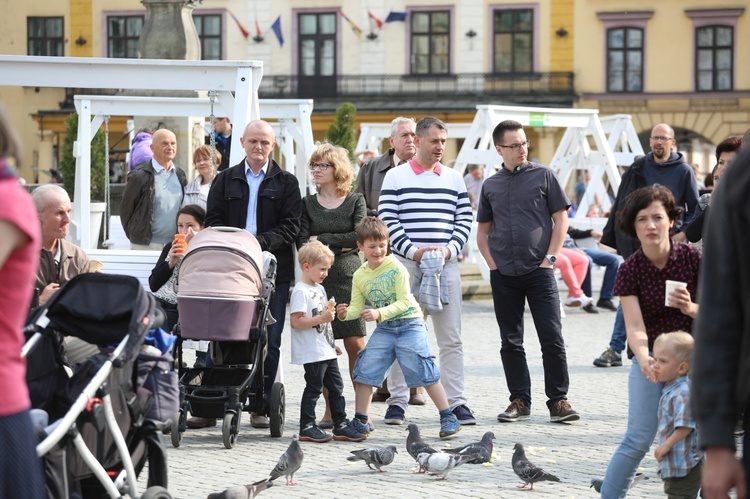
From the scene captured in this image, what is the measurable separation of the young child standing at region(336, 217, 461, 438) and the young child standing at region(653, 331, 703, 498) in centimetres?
294

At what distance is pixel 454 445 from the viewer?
28.3 ft

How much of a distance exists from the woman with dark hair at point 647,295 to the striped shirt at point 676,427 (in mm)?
164

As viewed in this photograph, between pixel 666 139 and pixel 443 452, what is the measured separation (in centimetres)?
457

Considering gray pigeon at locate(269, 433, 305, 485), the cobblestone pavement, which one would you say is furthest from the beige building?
gray pigeon at locate(269, 433, 305, 485)

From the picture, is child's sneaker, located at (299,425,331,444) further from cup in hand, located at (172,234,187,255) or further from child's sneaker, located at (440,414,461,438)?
cup in hand, located at (172,234,187,255)

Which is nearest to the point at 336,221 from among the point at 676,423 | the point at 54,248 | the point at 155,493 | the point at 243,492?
the point at 54,248

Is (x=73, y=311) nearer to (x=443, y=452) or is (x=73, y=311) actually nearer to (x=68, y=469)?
(x=68, y=469)

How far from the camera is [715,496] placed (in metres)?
3.47

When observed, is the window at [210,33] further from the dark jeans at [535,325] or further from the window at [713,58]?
the dark jeans at [535,325]

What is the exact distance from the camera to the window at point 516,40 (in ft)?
154

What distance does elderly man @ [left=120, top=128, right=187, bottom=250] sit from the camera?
11.1 m

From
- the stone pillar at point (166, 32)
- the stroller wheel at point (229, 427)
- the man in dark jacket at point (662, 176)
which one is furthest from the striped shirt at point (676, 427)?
the stone pillar at point (166, 32)

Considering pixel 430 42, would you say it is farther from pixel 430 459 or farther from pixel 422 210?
pixel 430 459

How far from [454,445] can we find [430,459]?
1.20 m
